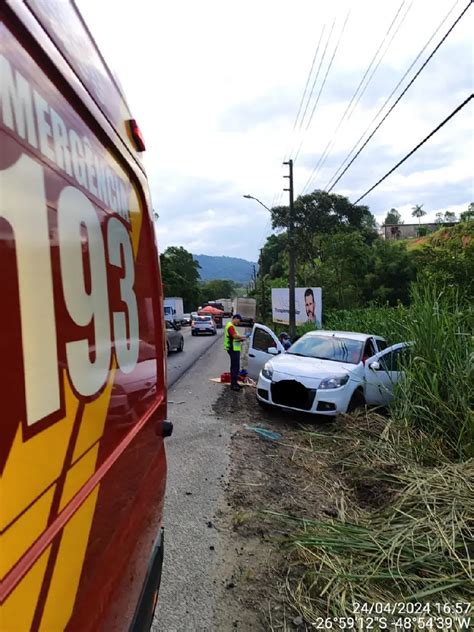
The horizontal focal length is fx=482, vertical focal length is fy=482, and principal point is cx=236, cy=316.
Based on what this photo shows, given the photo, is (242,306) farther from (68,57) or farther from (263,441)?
(68,57)

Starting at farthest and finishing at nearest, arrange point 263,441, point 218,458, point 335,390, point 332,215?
point 332,215 → point 335,390 → point 263,441 → point 218,458

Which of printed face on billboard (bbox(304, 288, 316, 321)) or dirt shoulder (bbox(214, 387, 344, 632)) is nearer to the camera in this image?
dirt shoulder (bbox(214, 387, 344, 632))

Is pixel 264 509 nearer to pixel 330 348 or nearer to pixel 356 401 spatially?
pixel 356 401

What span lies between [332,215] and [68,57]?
45.0 metres

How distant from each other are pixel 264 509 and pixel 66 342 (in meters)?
3.79

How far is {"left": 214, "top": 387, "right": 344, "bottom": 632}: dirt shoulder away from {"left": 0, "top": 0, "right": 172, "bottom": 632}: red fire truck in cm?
136

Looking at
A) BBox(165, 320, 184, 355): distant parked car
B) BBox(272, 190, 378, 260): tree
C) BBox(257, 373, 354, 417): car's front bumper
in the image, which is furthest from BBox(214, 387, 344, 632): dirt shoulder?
BBox(272, 190, 378, 260): tree

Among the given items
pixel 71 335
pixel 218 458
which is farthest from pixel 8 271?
pixel 218 458

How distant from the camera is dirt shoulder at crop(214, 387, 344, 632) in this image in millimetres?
3059

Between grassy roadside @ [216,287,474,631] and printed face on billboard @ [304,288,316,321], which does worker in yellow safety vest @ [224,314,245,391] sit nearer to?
grassy roadside @ [216,287,474,631]

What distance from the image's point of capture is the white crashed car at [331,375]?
7.41 meters

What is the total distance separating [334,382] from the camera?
7.50 metres

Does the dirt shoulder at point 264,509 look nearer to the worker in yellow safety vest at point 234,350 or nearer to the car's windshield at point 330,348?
the car's windshield at point 330,348

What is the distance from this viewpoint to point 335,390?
7.41 metres
